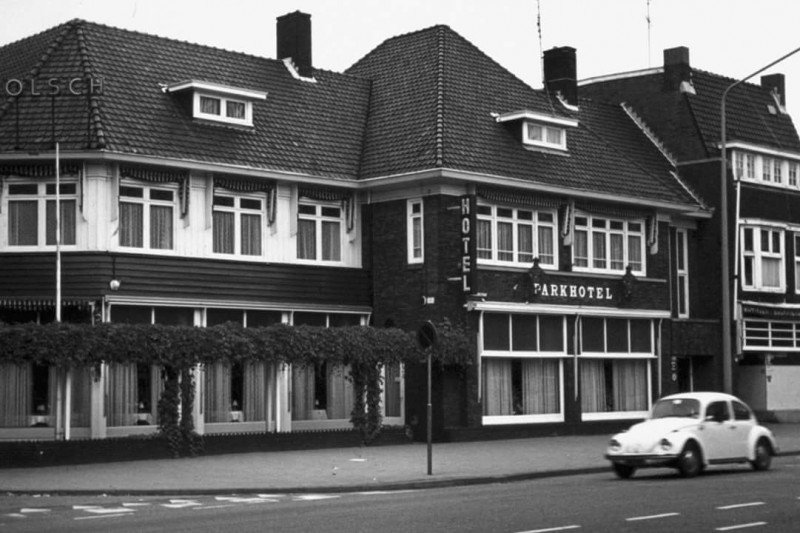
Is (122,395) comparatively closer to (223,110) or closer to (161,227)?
(161,227)

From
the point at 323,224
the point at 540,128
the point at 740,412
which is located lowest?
the point at 740,412

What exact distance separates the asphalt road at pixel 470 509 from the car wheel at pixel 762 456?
1.57 m

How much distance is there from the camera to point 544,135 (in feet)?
129

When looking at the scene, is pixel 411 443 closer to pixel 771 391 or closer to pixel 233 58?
pixel 233 58

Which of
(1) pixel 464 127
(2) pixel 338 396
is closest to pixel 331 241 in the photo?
(2) pixel 338 396

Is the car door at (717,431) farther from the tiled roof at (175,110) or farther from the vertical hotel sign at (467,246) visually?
the tiled roof at (175,110)

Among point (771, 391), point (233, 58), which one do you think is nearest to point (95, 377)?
point (233, 58)

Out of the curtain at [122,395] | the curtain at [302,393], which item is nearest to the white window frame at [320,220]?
the curtain at [302,393]

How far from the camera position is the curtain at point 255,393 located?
3397cm

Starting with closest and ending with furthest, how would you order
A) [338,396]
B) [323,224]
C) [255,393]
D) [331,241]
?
[255,393] < [338,396] < [323,224] < [331,241]

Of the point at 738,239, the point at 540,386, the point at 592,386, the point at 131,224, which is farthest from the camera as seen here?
the point at 738,239

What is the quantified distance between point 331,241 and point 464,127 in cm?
463

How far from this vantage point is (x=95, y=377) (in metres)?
29.9

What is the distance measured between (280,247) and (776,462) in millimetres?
13229
